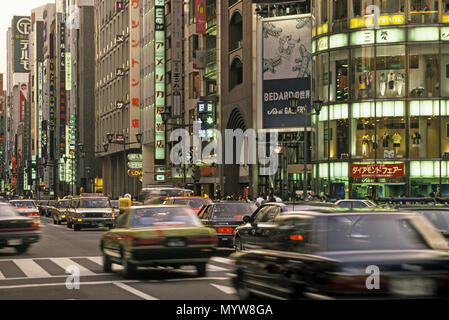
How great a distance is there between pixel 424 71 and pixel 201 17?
30288 mm

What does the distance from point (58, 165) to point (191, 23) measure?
81.3 metres

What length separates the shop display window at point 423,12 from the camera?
53.1 meters

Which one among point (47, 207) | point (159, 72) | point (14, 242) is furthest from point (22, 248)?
point (159, 72)

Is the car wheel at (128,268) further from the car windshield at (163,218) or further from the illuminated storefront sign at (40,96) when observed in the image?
the illuminated storefront sign at (40,96)

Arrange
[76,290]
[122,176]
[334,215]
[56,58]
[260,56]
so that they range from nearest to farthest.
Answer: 1. [334,215]
2. [76,290]
3. [260,56]
4. [122,176]
5. [56,58]

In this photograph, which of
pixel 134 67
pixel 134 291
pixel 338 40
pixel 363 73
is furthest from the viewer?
pixel 134 67

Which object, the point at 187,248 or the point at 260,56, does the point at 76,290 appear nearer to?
the point at 187,248

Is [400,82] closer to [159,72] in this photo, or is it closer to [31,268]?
[159,72]

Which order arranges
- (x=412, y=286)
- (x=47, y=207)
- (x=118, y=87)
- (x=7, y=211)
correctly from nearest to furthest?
(x=412, y=286)
(x=7, y=211)
(x=47, y=207)
(x=118, y=87)

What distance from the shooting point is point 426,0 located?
53.2 meters

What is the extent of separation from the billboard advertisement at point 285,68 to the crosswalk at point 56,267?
45.1m

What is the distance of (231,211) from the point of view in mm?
24547

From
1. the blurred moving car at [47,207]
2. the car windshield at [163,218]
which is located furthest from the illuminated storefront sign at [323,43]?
the car windshield at [163,218]
